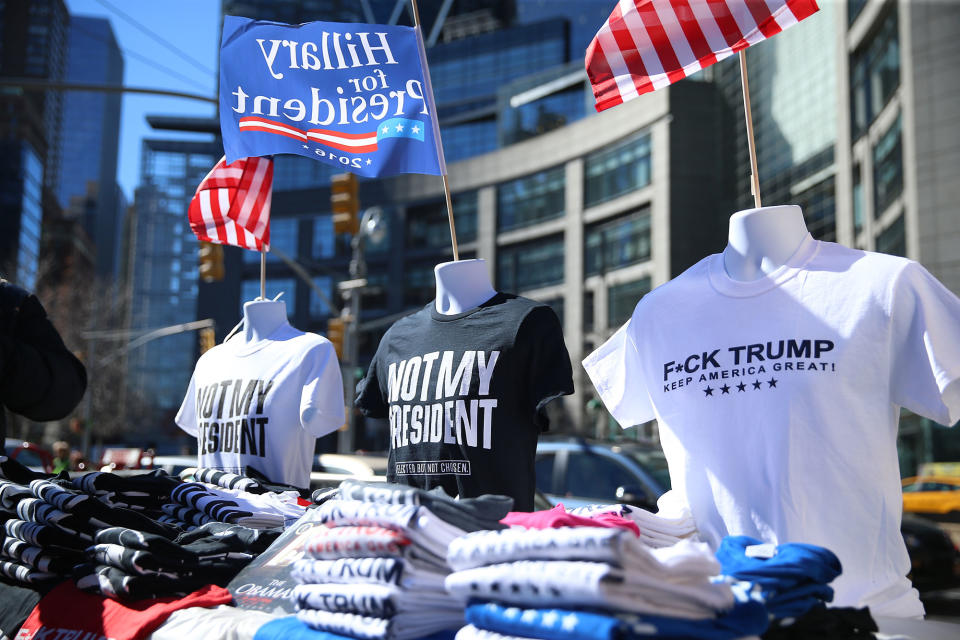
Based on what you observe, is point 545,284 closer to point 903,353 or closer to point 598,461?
point 598,461

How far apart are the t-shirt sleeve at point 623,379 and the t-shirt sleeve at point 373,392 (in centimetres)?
96

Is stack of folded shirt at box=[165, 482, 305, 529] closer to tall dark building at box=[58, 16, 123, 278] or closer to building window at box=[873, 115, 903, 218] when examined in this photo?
building window at box=[873, 115, 903, 218]

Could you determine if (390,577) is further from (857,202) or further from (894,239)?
(857,202)

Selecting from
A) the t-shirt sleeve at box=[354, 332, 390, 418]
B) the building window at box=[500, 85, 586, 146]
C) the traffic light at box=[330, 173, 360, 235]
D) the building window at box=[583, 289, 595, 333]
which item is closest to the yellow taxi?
the traffic light at box=[330, 173, 360, 235]

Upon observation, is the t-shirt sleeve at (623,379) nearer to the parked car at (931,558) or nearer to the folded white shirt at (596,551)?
the folded white shirt at (596,551)

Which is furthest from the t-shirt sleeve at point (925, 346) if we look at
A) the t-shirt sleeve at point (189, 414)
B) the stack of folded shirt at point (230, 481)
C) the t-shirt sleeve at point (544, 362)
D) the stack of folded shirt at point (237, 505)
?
the t-shirt sleeve at point (189, 414)

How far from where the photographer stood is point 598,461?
9586mm

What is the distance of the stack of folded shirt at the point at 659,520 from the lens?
7.55ft

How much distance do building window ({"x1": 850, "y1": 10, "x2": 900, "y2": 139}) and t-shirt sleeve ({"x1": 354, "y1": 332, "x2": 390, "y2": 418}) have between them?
95.1 ft

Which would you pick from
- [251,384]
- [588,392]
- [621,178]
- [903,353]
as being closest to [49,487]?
[251,384]

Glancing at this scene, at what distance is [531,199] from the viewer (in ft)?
170

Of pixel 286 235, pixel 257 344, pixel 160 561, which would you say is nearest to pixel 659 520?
pixel 160 561

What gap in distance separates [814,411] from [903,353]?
0.28 metres

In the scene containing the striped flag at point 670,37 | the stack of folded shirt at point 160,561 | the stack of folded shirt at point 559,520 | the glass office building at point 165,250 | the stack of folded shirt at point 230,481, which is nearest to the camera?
the stack of folded shirt at point 559,520
